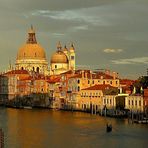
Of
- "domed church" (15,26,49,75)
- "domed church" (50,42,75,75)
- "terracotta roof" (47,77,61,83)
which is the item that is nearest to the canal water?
"terracotta roof" (47,77,61,83)

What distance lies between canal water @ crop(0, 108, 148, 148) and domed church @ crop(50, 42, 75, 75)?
32.5 metres

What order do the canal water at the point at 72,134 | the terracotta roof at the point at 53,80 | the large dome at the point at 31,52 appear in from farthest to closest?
1. the large dome at the point at 31,52
2. the terracotta roof at the point at 53,80
3. the canal water at the point at 72,134

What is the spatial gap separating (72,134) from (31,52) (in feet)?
143

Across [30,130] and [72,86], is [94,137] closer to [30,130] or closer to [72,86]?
[30,130]

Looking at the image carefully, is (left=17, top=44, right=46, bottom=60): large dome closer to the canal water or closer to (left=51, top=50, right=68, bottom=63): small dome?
(left=51, top=50, right=68, bottom=63): small dome

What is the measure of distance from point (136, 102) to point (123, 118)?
5.72ft

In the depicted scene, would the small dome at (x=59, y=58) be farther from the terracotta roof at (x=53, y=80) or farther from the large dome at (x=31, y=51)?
the terracotta roof at (x=53, y=80)

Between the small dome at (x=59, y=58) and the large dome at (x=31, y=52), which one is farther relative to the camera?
the large dome at (x=31, y=52)

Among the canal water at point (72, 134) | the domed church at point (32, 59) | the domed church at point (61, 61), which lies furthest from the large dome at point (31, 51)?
the canal water at point (72, 134)

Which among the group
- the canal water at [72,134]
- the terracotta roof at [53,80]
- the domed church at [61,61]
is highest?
the domed church at [61,61]

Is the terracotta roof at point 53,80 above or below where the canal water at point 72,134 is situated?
above

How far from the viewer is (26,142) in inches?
880

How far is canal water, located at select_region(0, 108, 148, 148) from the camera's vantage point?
2192 centimetres

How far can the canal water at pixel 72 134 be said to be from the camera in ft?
71.9
